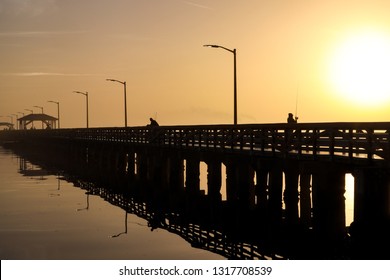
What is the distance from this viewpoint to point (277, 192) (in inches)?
1085

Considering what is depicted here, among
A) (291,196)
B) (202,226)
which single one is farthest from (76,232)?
(291,196)

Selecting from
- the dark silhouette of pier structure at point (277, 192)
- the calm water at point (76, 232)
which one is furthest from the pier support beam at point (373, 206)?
the calm water at point (76, 232)

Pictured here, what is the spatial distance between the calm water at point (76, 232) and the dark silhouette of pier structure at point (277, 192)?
1021 mm

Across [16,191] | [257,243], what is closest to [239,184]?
[257,243]

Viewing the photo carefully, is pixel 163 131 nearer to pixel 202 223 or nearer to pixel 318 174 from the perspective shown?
pixel 202 223

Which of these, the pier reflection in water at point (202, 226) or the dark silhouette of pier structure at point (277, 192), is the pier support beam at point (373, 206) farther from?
the pier reflection in water at point (202, 226)

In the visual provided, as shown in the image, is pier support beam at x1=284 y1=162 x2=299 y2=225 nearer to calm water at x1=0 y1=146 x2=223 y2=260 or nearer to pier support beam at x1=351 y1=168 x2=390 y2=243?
calm water at x1=0 y1=146 x2=223 y2=260

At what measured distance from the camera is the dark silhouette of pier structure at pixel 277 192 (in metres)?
19.5

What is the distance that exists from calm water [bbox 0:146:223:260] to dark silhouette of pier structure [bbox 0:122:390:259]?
1.02 m

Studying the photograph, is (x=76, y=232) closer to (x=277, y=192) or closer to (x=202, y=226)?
(x=202, y=226)

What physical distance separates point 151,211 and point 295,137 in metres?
8.85

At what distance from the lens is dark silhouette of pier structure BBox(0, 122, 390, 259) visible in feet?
64.1

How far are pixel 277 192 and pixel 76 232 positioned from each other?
7610 mm
